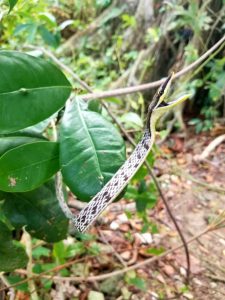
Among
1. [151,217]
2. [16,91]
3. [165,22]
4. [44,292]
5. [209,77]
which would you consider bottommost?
[151,217]

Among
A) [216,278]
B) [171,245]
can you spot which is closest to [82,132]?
[216,278]

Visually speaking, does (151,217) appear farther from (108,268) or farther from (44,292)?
(44,292)

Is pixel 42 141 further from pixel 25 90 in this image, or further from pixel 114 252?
pixel 114 252

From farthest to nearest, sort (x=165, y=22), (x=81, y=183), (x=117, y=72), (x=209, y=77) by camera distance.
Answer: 1. (x=117, y=72)
2. (x=165, y=22)
3. (x=209, y=77)
4. (x=81, y=183)

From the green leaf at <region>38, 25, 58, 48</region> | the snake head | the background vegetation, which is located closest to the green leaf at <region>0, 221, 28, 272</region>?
the background vegetation

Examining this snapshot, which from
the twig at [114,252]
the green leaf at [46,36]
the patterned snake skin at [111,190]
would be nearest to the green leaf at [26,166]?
the patterned snake skin at [111,190]

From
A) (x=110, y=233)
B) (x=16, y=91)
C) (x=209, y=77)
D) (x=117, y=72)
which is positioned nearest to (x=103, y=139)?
(x=16, y=91)

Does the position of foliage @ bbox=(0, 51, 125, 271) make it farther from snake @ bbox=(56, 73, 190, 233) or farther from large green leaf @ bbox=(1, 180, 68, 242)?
large green leaf @ bbox=(1, 180, 68, 242)
